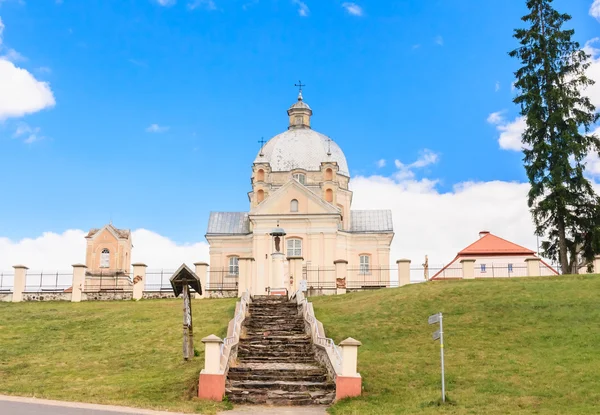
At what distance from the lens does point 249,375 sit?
1609cm

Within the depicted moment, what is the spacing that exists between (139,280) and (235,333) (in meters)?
13.7

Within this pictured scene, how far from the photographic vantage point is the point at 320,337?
17844 millimetres

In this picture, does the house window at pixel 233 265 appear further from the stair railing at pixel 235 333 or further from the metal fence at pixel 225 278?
the stair railing at pixel 235 333

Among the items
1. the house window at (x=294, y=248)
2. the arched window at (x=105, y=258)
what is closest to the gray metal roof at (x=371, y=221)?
the house window at (x=294, y=248)

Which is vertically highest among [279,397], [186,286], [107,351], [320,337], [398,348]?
[186,286]

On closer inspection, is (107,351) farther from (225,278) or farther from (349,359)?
(225,278)

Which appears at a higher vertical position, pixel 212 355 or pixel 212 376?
pixel 212 355

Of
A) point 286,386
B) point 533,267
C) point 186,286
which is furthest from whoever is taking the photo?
point 533,267

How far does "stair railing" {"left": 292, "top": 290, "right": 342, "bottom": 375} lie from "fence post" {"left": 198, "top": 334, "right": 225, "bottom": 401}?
2.61 m

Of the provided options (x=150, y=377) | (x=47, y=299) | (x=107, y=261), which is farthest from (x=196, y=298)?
(x=107, y=261)

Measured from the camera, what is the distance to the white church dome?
4725 cm

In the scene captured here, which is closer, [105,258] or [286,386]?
[286,386]

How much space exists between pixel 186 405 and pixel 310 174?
33.5 m

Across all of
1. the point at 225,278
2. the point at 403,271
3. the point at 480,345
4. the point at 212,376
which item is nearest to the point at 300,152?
the point at 225,278
